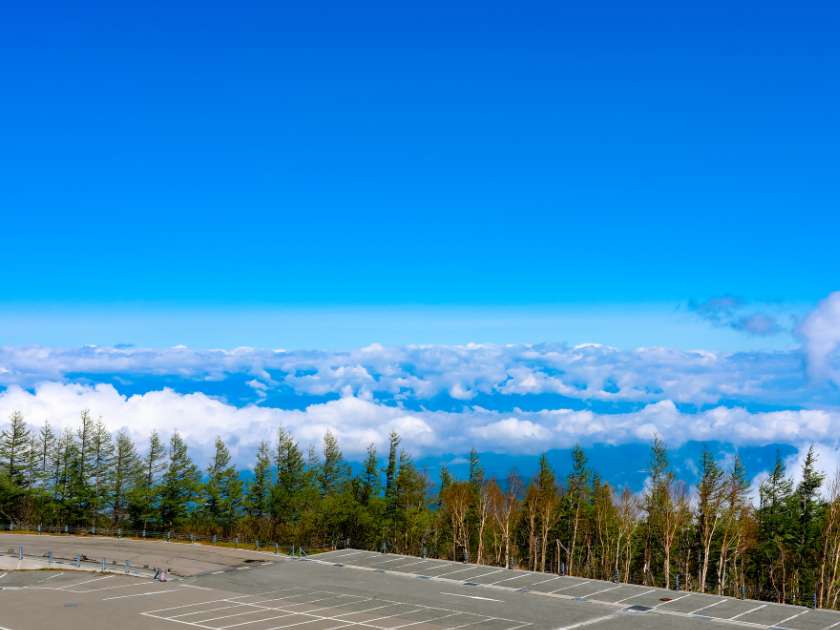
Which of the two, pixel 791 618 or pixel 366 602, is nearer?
pixel 791 618

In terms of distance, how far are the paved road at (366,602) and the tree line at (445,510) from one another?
952 inches

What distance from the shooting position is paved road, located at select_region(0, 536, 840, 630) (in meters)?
40.2

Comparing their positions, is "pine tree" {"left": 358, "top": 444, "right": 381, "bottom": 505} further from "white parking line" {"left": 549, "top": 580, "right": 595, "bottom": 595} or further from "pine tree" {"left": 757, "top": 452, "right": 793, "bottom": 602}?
"pine tree" {"left": 757, "top": 452, "right": 793, "bottom": 602}

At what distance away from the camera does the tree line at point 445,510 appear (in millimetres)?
77625

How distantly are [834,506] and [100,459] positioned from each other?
87374 mm

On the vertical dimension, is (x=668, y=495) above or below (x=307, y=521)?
above

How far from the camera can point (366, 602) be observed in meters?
44.8

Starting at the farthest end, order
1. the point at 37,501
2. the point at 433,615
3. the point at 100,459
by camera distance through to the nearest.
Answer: the point at 100,459 < the point at 37,501 < the point at 433,615

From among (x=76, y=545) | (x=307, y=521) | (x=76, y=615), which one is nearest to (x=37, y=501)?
(x=76, y=545)

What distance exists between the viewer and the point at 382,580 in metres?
51.3

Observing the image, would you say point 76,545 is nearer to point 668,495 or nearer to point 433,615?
point 433,615

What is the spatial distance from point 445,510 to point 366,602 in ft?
163

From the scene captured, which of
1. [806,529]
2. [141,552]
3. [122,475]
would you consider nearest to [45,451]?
[122,475]

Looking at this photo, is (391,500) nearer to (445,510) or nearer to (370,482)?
(370,482)
